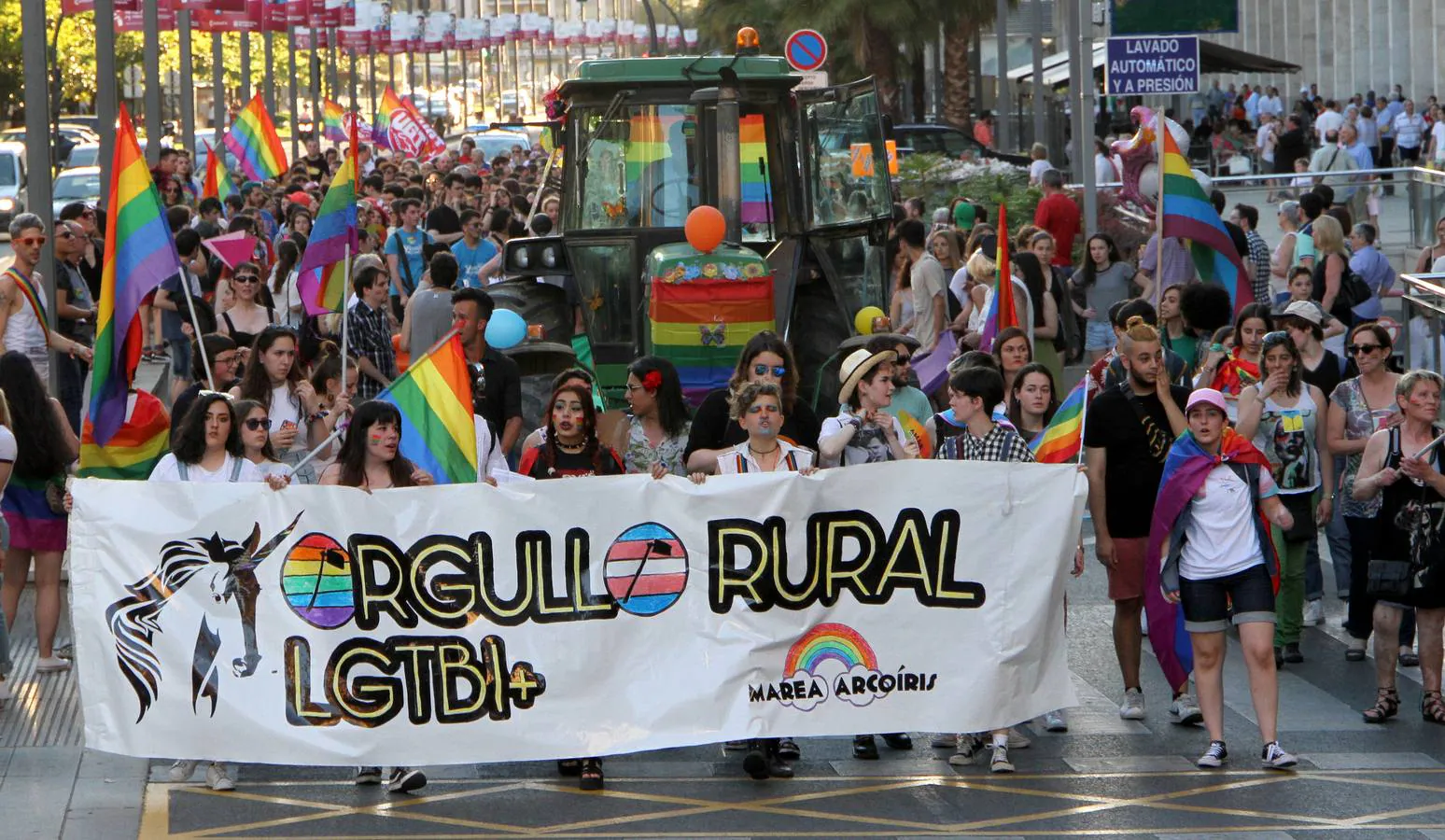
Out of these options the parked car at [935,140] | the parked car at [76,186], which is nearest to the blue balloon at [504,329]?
the parked car at [935,140]

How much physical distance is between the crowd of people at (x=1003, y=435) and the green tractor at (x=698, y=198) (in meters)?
1.14

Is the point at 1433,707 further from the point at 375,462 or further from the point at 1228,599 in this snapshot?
the point at 375,462

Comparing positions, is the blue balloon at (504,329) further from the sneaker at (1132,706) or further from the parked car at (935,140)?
the parked car at (935,140)

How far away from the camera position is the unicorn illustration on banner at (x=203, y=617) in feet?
25.8

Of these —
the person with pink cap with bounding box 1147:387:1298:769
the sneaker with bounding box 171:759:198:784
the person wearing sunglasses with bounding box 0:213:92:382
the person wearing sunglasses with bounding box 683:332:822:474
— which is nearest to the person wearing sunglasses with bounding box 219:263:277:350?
A: the person wearing sunglasses with bounding box 0:213:92:382

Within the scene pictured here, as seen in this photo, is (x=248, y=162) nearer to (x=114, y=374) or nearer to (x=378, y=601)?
(x=114, y=374)

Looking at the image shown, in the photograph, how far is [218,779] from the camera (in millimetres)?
8164

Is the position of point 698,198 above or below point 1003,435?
above

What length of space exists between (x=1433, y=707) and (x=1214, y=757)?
4.57ft

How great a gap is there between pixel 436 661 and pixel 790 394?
2127 mm

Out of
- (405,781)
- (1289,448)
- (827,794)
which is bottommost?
(827,794)

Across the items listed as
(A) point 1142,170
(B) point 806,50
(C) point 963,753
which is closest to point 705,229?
(C) point 963,753

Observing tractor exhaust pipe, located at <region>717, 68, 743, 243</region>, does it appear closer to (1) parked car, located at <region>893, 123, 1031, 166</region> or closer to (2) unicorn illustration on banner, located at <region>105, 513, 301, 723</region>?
(2) unicorn illustration on banner, located at <region>105, 513, 301, 723</region>

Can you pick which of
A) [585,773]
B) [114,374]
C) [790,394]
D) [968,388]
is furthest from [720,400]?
[114,374]
